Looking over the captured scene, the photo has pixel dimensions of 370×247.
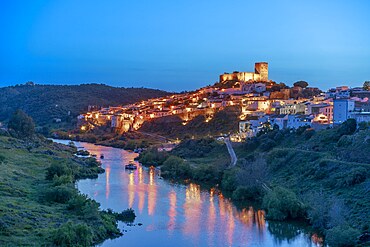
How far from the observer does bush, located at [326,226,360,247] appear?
22344 mm

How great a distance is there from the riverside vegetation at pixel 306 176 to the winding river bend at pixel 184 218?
1148 millimetres

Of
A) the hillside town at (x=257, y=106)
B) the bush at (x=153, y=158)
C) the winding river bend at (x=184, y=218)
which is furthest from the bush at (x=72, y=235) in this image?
the bush at (x=153, y=158)

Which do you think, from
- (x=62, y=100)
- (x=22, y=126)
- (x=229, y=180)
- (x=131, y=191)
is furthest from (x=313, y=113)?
(x=62, y=100)

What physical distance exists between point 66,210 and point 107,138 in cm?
5667

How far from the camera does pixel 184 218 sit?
2842 cm

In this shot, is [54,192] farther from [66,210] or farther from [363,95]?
[363,95]

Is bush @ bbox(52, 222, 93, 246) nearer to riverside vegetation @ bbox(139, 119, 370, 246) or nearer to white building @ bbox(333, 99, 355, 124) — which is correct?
riverside vegetation @ bbox(139, 119, 370, 246)

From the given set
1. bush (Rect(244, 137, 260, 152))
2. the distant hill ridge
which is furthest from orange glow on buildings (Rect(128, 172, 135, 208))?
the distant hill ridge

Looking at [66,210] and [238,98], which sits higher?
[238,98]

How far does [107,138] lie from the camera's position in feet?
271

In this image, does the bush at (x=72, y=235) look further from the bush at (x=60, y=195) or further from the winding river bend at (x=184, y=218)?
the bush at (x=60, y=195)

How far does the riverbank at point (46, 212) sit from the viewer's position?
21.0 metres

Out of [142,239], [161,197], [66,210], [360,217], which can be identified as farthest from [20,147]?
[360,217]

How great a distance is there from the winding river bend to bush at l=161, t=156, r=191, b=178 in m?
3.57
